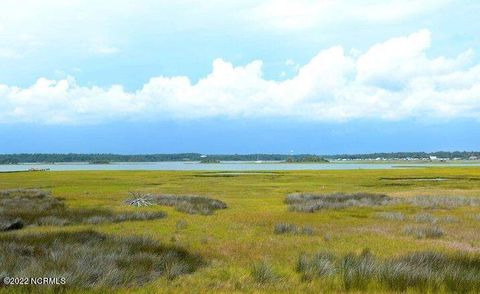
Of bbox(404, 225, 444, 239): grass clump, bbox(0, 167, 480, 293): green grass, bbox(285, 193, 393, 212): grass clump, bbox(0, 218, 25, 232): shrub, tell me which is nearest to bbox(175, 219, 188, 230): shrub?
bbox(0, 167, 480, 293): green grass

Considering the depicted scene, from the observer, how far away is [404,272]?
10.4m

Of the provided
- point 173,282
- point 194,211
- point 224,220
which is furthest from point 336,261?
point 194,211

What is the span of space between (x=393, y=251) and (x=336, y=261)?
14.9 ft

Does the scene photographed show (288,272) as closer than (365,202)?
Yes

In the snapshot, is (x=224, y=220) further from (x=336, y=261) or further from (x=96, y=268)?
(x=96, y=268)

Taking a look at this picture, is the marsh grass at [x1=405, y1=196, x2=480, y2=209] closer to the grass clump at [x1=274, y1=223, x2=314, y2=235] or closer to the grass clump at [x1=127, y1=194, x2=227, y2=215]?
the grass clump at [x1=127, y1=194, x2=227, y2=215]

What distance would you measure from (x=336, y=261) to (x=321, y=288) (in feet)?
8.94

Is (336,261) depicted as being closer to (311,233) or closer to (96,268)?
(96,268)

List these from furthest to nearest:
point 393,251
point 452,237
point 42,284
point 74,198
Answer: point 74,198 → point 452,237 → point 393,251 → point 42,284

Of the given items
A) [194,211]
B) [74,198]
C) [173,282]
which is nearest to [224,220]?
[194,211]

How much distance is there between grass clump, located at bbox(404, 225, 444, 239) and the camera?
19656 millimetres

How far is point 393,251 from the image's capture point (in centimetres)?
1590

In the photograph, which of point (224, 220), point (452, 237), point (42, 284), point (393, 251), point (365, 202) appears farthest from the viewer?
point (365, 202)

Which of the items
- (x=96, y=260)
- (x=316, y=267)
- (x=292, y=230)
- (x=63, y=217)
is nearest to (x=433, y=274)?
(x=316, y=267)
